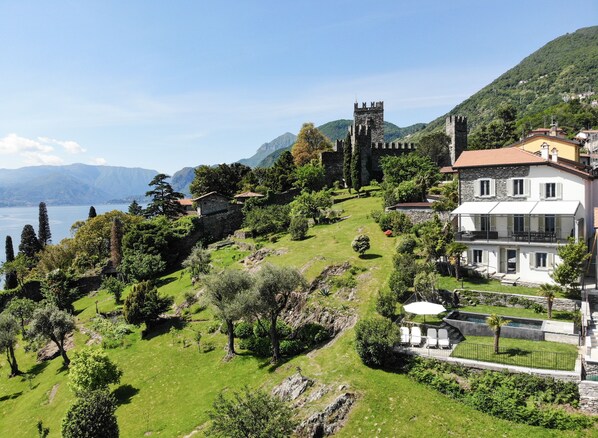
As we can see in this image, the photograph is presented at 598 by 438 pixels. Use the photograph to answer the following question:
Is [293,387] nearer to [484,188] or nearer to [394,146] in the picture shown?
[484,188]

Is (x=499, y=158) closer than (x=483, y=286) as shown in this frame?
No

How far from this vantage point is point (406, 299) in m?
25.4

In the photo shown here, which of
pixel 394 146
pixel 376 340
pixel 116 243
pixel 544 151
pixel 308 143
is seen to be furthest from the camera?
pixel 308 143

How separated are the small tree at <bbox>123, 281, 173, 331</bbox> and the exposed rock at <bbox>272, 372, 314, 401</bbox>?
16513 millimetres

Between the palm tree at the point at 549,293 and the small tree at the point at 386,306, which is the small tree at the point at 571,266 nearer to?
the palm tree at the point at 549,293

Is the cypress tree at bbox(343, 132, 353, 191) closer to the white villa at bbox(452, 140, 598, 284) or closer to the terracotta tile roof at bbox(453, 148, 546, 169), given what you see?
the terracotta tile roof at bbox(453, 148, 546, 169)

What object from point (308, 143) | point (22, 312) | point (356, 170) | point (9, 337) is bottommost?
point (22, 312)

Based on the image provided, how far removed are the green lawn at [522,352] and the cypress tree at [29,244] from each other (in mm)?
82022

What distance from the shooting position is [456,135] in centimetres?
6631

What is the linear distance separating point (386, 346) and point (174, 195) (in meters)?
55.2

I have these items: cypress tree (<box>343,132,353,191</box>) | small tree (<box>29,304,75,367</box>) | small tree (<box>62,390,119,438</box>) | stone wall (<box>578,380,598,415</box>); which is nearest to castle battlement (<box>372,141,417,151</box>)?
cypress tree (<box>343,132,353,191</box>)

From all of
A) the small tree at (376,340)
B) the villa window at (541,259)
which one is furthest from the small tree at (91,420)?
the villa window at (541,259)

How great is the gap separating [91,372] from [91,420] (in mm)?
6967

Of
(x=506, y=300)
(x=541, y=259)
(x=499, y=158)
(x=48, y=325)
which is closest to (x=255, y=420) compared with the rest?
(x=506, y=300)
